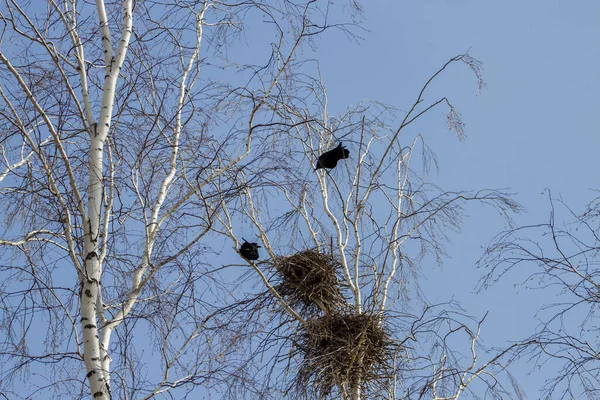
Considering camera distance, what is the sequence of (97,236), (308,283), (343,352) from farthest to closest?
(308,283) → (343,352) → (97,236)

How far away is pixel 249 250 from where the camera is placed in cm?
486

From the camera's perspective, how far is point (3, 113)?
157 inches

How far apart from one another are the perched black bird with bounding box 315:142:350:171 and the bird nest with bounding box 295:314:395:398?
861mm

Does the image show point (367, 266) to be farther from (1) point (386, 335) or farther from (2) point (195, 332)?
(2) point (195, 332)

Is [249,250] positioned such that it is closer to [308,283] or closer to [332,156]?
[308,283]

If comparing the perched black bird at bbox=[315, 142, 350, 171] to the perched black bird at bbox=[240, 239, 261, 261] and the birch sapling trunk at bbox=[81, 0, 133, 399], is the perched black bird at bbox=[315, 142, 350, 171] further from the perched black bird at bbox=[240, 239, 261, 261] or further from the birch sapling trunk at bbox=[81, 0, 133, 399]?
the birch sapling trunk at bbox=[81, 0, 133, 399]

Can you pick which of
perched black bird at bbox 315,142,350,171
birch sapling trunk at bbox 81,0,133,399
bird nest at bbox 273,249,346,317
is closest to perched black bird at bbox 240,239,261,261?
bird nest at bbox 273,249,346,317

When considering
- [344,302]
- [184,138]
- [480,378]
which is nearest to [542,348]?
[480,378]

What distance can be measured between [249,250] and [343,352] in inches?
29.5

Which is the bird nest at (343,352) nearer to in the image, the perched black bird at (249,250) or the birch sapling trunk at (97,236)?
the perched black bird at (249,250)

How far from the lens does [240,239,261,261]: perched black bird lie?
4.83m

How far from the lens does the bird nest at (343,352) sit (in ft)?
14.8

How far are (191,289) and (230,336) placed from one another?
0.46 metres

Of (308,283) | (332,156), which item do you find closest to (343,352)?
(308,283)
